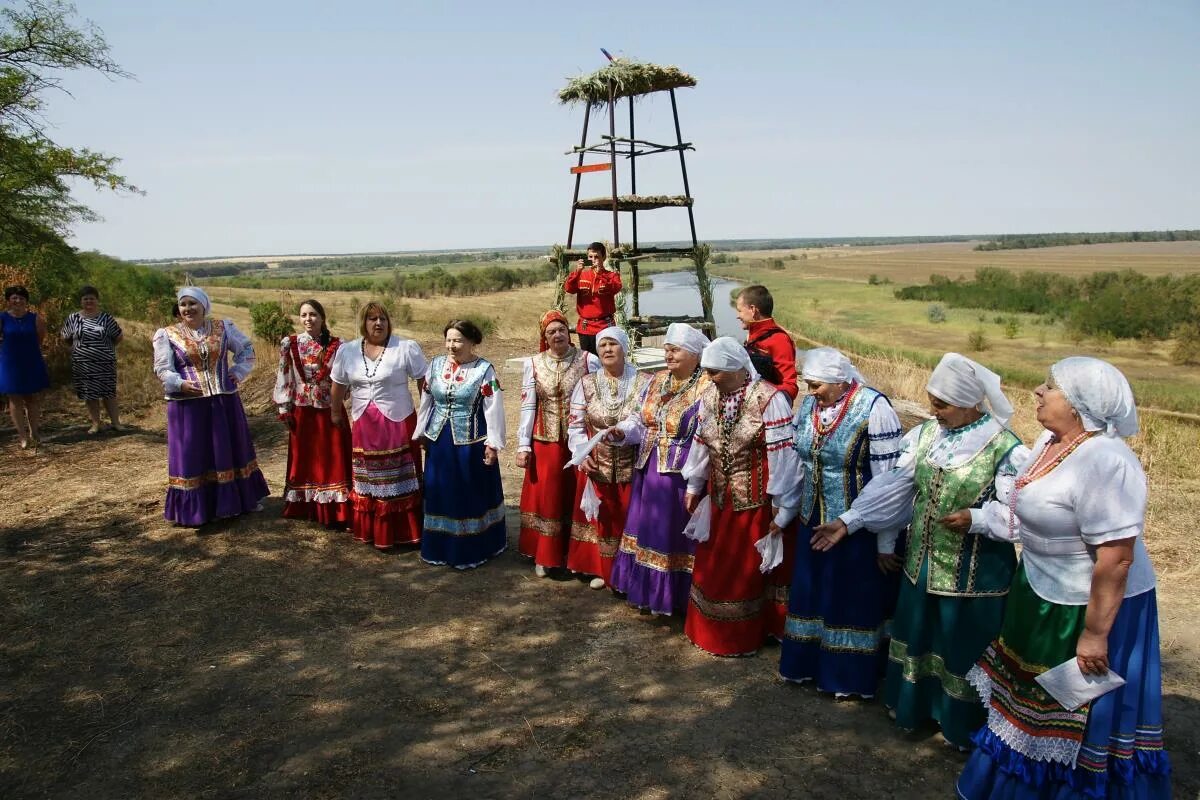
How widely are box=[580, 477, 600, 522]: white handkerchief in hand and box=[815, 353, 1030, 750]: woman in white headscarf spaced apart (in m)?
1.76

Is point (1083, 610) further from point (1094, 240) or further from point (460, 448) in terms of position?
point (1094, 240)

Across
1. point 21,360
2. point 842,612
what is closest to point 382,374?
point 842,612

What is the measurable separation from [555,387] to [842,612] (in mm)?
2242

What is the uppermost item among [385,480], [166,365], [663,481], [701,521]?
[166,365]

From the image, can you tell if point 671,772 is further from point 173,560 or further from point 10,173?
point 10,173

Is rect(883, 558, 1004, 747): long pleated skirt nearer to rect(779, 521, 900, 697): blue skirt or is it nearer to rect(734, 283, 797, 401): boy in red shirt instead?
rect(779, 521, 900, 697): blue skirt

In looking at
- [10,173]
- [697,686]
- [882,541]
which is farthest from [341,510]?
[10,173]

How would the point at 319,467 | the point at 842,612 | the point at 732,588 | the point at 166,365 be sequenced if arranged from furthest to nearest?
1. the point at 319,467
2. the point at 166,365
3. the point at 732,588
4. the point at 842,612

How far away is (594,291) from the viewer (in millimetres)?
9484

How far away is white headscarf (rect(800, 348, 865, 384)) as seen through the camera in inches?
142

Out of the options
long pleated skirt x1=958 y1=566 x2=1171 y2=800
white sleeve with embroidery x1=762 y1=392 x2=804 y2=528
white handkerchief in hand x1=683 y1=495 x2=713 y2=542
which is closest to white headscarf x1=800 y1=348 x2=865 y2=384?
white sleeve with embroidery x1=762 y1=392 x2=804 y2=528

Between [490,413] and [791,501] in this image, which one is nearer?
[791,501]

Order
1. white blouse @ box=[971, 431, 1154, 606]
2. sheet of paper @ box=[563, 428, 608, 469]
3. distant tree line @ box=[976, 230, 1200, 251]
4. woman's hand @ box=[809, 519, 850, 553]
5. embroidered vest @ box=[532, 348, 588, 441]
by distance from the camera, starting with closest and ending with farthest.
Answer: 1. white blouse @ box=[971, 431, 1154, 606]
2. woman's hand @ box=[809, 519, 850, 553]
3. sheet of paper @ box=[563, 428, 608, 469]
4. embroidered vest @ box=[532, 348, 588, 441]
5. distant tree line @ box=[976, 230, 1200, 251]

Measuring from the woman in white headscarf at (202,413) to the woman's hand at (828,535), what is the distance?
447cm
